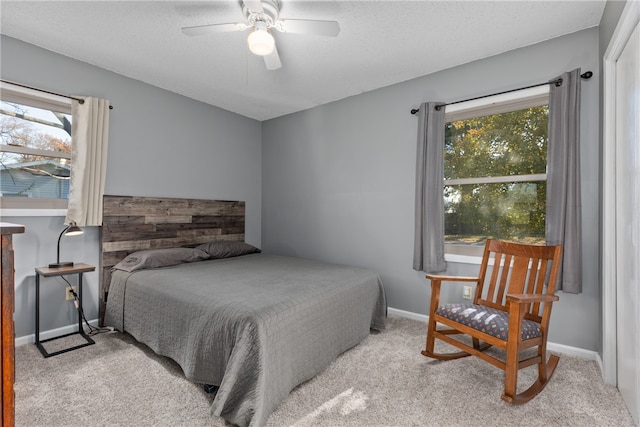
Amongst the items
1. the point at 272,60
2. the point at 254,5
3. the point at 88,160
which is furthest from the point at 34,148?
the point at 254,5

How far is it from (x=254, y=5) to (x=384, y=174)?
2.01 metres

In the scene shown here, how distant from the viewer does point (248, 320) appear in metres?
1.72

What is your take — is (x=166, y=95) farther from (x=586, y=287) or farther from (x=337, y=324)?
(x=586, y=287)

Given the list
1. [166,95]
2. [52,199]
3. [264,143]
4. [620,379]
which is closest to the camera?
[620,379]

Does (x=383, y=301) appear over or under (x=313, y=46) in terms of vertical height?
under

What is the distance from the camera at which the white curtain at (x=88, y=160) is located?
270 centimetres

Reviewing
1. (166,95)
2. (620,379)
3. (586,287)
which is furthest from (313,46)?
(620,379)

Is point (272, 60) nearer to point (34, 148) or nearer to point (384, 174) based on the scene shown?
point (384, 174)

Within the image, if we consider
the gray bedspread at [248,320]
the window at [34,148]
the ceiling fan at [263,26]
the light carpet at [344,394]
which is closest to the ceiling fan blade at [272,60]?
the ceiling fan at [263,26]

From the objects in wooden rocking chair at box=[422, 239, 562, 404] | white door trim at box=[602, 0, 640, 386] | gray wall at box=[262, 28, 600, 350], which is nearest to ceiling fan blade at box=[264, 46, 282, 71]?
gray wall at box=[262, 28, 600, 350]

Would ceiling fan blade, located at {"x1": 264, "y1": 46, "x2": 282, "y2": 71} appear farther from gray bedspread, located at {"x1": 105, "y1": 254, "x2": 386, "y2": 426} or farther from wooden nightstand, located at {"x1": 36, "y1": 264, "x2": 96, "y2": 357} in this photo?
wooden nightstand, located at {"x1": 36, "y1": 264, "x2": 96, "y2": 357}

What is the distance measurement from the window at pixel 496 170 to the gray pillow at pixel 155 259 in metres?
2.59

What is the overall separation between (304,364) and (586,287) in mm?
2129

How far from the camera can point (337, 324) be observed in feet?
7.42
